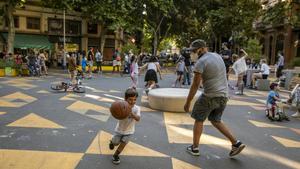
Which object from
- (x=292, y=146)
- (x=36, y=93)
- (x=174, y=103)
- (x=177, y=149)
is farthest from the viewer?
(x=36, y=93)

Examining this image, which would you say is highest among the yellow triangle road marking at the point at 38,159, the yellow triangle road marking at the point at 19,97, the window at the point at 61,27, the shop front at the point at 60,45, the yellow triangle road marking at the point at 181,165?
the window at the point at 61,27

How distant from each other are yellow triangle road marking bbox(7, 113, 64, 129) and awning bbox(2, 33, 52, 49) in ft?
83.4

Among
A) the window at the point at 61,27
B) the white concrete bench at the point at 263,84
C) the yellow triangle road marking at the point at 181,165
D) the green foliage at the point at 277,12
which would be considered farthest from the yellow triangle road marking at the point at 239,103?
the window at the point at 61,27

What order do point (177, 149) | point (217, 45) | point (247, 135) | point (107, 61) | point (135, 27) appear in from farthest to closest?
point (217, 45)
point (107, 61)
point (135, 27)
point (247, 135)
point (177, 149)

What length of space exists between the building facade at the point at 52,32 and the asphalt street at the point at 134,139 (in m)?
23.5

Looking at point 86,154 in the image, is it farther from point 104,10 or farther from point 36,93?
point 104,10

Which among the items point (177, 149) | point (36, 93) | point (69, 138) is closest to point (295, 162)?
point (177, 149)

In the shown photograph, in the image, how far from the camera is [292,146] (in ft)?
20.5

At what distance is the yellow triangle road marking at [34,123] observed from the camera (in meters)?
7.17

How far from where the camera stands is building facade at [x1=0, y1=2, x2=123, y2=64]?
32.0 m

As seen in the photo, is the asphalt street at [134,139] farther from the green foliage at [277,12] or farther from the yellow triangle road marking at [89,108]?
the green foliage at [277,12]

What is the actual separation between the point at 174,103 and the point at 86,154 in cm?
408

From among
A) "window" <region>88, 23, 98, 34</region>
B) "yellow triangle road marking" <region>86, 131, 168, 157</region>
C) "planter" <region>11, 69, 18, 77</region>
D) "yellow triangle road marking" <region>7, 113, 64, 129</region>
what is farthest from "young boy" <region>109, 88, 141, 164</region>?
"window" <region>88, 23, 98, 34</region>

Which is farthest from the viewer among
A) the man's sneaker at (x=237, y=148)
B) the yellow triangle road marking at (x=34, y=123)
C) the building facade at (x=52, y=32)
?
the building facade at (x=52, y=32)
